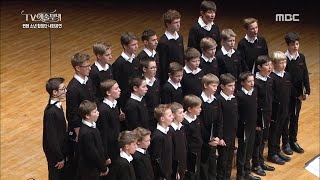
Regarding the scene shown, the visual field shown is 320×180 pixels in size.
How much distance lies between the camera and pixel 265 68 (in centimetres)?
611

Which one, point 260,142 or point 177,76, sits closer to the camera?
point 177,76

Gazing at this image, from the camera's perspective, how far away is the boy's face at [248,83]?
19.2ft

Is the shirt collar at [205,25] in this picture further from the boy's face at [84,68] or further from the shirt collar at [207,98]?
the boy's face at [84,68]

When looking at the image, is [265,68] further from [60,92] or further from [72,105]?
[60,92]

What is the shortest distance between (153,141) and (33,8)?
20.9 ft

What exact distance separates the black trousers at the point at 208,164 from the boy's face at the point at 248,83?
58 centimetres

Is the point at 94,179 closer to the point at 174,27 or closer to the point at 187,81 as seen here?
the point at 187,81

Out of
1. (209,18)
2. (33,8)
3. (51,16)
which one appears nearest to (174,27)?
(209,18)

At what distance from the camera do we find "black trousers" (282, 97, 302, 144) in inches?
262

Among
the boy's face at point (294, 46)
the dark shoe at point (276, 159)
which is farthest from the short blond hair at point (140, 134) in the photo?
the boy's face at point (294, 46)

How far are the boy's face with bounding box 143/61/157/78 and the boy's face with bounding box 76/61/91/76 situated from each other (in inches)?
19.6

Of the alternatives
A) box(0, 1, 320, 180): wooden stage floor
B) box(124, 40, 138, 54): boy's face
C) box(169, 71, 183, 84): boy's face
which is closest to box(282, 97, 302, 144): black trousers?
box(0, 1, 320, 180): wooden stage floor

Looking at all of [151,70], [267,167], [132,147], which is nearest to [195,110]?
[151,70]

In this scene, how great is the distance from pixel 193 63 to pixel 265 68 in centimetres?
64
